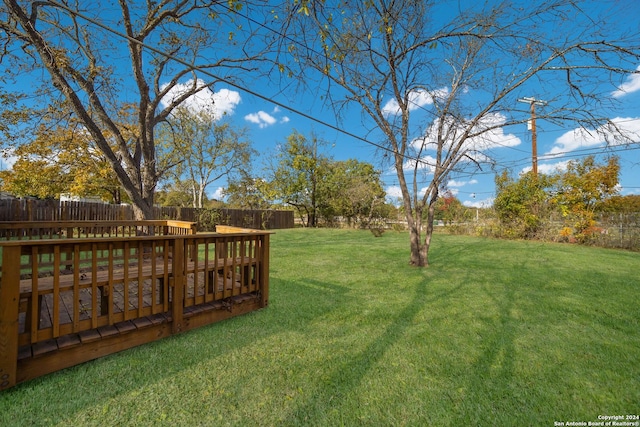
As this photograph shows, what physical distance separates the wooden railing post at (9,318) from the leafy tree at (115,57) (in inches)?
159

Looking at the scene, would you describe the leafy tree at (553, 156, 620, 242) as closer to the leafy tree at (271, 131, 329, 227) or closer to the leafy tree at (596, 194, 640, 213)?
the leafy tree at (596, 194, 640, 213)

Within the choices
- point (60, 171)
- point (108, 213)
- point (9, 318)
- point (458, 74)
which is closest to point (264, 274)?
point (9, 318)

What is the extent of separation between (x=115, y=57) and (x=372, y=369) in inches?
296

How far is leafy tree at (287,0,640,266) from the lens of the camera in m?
3.91

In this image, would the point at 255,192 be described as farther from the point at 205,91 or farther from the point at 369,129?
the point at 369,129

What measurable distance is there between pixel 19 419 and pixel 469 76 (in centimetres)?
767

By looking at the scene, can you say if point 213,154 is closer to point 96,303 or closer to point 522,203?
point 522,203

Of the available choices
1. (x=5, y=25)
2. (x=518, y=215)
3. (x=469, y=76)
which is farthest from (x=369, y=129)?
(x=518, y=215)

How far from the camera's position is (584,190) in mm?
10898

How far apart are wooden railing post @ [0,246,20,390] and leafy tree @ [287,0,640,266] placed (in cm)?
301

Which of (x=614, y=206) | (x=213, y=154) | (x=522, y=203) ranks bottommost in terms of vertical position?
(x=614, y=206)

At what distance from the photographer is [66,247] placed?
204cm

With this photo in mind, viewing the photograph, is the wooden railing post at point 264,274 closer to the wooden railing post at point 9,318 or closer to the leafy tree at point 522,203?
the wooden railing post at point 9,318

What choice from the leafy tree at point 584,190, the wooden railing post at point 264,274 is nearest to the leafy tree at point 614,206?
the leafy tree at point 584,190
